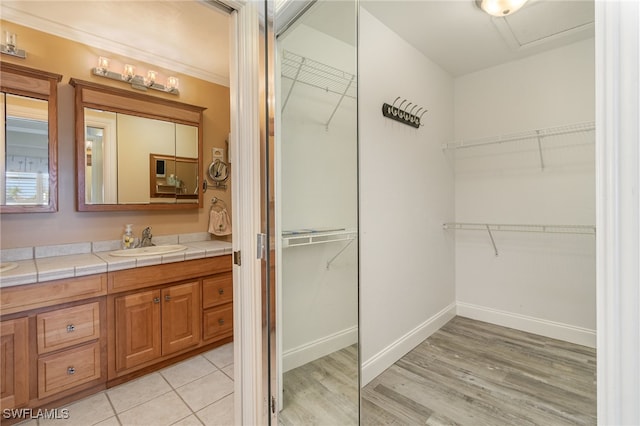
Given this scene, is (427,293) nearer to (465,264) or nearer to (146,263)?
(465,264)

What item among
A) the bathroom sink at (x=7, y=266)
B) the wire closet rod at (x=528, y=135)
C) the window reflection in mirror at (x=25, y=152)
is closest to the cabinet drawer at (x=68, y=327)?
the bathroom sink at (x=7, y=266)

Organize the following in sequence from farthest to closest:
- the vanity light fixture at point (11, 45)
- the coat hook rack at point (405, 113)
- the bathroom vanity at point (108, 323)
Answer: the coat hook rack at point (405, 113), the vanity light fixture at point (11, 45), the bathroom vanity at point (108, 323)

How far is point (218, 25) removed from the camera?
7.26ft

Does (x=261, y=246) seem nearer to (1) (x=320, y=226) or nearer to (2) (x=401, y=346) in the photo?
(1) (x=320, y=226)

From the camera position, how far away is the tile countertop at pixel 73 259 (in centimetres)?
166

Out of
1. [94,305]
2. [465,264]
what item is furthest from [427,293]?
[94,305]

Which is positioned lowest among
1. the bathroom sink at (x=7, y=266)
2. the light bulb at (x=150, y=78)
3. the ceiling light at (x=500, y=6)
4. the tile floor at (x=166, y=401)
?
the tile floor at (x=166, y=401)

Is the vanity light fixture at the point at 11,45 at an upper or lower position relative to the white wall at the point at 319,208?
upper

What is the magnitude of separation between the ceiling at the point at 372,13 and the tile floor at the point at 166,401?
2563mm

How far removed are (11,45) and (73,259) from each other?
1.47m

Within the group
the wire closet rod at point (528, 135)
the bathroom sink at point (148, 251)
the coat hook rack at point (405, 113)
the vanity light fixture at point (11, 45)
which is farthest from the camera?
the wire closet rod at point (528, 135)

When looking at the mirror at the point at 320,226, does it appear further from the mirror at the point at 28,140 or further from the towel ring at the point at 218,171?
the mirror at the point at 28,140

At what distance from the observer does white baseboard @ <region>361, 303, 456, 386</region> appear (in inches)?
76.7

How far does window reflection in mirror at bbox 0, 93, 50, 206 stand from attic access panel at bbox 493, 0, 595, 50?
3335mm
